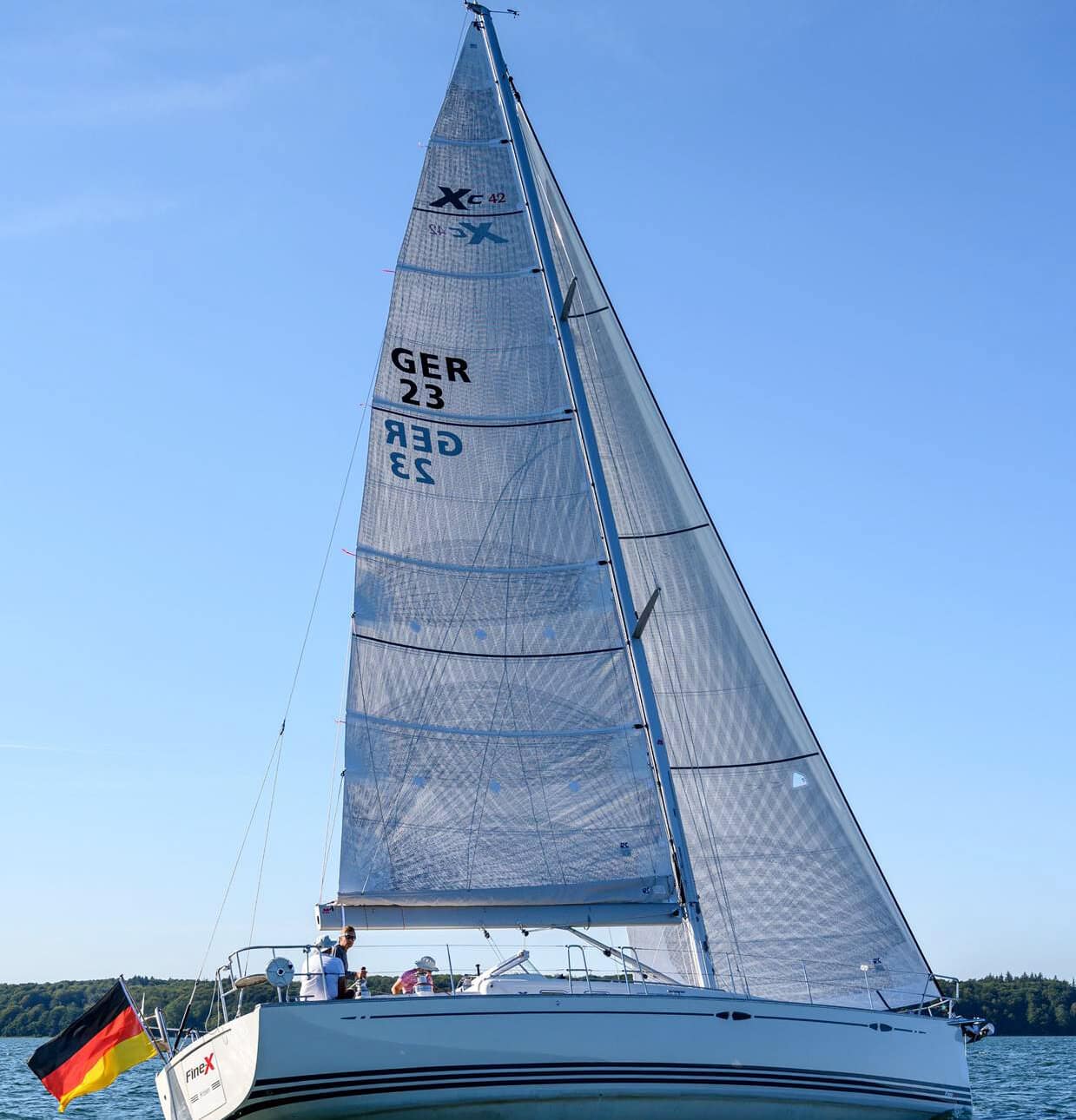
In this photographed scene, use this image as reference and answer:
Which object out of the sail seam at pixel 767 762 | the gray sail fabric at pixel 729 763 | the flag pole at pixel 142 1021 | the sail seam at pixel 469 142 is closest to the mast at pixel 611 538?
the sail seam at pixel 469 142

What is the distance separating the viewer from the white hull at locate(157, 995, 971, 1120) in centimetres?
1144

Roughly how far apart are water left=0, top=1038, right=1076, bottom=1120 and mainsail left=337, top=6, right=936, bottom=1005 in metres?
6.90

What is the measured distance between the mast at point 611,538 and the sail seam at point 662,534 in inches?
37.0

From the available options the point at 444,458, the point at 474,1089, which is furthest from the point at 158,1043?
the point at 444,458

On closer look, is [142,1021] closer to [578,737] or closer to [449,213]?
[578,737]

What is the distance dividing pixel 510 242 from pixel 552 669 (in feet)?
18.8

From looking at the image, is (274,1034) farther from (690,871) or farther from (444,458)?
(444,458)

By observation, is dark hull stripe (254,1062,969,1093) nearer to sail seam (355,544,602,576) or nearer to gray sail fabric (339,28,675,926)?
gray sail fabric (339,28,675,926)

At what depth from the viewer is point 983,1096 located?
950 inches

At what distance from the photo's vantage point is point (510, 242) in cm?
1717

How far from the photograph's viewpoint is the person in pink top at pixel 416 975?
45.9 feet

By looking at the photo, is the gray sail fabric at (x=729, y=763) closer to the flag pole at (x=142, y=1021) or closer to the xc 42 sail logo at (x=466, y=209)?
the xc 42 sail logo at (x=466, y=209)

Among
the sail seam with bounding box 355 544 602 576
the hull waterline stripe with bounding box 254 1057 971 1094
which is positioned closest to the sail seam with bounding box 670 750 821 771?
the sail seam with bounding box 355 544 602 576

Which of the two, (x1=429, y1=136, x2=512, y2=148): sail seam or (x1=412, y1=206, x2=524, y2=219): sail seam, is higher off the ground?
(x1=429, y1=136, x2=512, y2=148): sail seam
